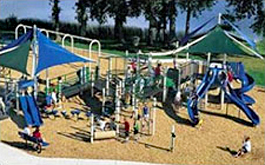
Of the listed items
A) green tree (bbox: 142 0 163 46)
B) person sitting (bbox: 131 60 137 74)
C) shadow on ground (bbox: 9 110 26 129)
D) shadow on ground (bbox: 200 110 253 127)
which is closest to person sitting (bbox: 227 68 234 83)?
shadow on ground (bbox: 200 110 253 127)

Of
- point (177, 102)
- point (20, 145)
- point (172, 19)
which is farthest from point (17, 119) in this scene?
point (172, 19)

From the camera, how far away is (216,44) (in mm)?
21875

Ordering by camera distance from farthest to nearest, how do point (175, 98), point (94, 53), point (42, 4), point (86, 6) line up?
point (42, 4) → point (86, 6) → point (94, 53) → point (175, 98)

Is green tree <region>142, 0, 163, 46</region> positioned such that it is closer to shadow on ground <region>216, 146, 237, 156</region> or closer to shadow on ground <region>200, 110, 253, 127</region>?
shadow on ground <region>200, 110, 253, 127</region>

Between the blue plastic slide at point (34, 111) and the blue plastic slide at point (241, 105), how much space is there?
26.3 ft

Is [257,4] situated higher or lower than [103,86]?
higher

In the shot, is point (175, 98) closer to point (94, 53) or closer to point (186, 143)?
point (186, 143)

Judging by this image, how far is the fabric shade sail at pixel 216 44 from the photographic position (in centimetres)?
2161

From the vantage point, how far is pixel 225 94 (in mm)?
21312

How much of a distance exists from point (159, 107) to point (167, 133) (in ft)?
9.01

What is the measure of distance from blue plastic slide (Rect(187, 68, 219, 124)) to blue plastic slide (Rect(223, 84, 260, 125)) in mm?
728

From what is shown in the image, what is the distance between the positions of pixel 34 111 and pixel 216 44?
8.63 m

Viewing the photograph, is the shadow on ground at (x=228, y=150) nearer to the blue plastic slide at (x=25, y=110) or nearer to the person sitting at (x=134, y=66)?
the person sitting at (x=134, y=66)

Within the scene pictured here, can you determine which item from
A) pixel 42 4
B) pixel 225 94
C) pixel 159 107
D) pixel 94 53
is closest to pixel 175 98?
pixel 159 107
